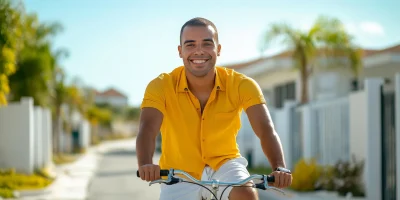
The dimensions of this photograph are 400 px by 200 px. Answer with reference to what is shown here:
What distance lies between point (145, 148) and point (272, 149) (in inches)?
31.2

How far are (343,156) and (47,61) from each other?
12.1 m

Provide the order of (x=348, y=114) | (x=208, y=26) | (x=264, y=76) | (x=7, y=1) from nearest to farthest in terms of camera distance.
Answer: (x=208, y=26)
(x=7, y=1)
(x=348, y=114)
(x=264, y=76)

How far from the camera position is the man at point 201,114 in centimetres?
412

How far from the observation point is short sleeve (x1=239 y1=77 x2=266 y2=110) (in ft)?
13.8

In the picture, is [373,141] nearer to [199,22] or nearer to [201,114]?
[201,114]

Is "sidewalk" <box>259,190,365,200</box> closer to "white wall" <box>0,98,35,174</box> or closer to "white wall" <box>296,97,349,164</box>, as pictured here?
"white wall" <box>296,97,349,164</box>

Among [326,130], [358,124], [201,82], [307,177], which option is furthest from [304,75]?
[201,82]

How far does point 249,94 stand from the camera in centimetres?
420

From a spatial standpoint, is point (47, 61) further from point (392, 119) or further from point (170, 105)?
point (170, 105)

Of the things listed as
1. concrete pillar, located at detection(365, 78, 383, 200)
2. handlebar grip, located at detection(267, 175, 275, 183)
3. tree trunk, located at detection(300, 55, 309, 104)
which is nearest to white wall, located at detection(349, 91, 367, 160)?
concrete pillar, located at detection(365, 78, 383, 200)

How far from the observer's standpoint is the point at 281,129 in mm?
21188

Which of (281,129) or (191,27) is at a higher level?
(191,27)

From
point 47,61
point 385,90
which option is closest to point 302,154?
point 385,90

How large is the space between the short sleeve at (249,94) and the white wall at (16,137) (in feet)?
47.2
